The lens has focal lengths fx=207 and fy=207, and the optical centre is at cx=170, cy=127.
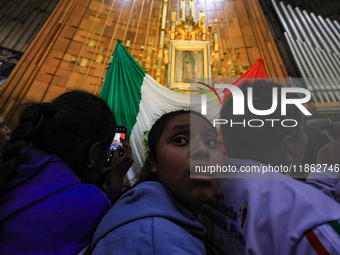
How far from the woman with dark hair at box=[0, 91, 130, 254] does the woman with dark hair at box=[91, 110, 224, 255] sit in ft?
0.24

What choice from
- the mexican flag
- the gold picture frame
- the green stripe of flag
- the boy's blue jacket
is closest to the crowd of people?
the boy's blue jacket

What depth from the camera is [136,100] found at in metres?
1.80

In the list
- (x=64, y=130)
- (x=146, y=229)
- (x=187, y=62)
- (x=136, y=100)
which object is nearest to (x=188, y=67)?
(x=187, y=62)

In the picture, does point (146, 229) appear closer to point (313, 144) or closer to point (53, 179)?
point (53, 179)

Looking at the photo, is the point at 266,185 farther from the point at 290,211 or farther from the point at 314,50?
the point at 314,50

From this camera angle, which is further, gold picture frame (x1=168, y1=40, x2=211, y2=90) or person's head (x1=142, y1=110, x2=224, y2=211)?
gold picture frame (x1=168, y1=40, x2=211, y2=90)

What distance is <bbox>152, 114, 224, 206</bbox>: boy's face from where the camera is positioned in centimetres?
48

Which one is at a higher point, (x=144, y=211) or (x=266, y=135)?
(x=266, y=135)

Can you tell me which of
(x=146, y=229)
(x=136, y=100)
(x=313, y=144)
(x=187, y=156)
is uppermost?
(x=136, y=100)

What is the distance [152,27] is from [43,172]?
307cm

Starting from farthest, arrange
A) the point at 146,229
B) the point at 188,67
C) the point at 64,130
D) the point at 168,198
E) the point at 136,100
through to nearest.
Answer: the point at 188,67 → the point at 136,100 → the point at 64,130 → the point at 168,198 → the point at 146,229

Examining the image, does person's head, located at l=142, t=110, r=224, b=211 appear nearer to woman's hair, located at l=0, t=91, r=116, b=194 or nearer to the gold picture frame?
woman's hair, located at l=0, t=91, r=116, b=194

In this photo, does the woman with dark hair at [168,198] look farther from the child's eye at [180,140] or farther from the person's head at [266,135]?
the person's head at [266,135]

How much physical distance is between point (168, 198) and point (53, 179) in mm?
264
